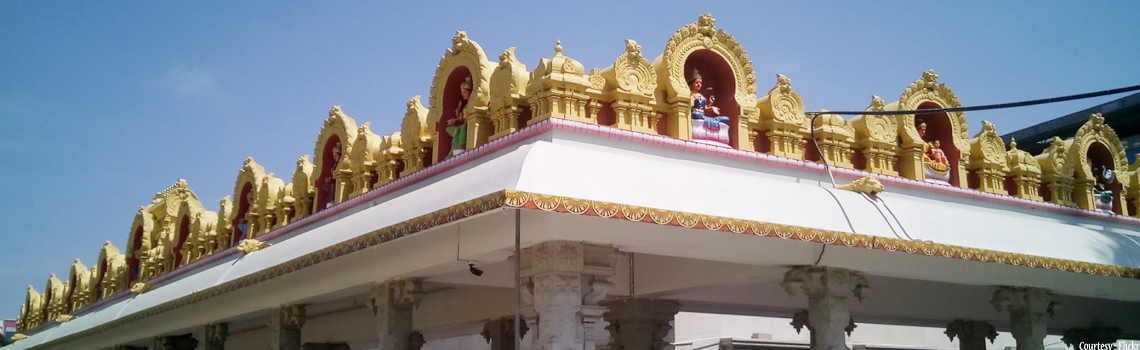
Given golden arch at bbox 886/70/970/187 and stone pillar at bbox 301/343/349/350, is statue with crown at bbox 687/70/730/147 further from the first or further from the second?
stone pillar at bbox 301/343/349/350

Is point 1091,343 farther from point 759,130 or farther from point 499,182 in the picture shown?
point 499,182

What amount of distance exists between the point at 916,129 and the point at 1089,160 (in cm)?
470

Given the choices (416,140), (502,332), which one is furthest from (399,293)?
(502,332)

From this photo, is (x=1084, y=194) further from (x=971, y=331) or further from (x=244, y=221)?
(x=244, y=221)

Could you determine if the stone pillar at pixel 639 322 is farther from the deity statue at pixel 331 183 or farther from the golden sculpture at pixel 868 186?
the deity statue at pixel 331 183

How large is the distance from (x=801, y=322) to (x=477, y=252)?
766 centimetres

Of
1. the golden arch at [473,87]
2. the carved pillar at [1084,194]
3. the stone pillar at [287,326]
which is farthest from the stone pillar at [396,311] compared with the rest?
the carved pillar at [1084,194]

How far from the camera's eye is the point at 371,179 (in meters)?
16.1

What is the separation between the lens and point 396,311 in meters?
13.3

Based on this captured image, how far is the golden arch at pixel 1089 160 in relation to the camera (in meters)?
16.8

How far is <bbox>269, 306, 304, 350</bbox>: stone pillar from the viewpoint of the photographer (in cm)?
1627

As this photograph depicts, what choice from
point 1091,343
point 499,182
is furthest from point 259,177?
point 1091,343

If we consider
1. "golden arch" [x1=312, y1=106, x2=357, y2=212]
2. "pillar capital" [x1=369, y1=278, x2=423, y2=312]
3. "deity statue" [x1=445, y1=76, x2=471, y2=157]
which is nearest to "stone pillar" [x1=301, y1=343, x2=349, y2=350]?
"golden arch" [x1=312, y1=106, x2=357, y2=212]

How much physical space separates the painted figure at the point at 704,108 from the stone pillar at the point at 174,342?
15.2 meters
